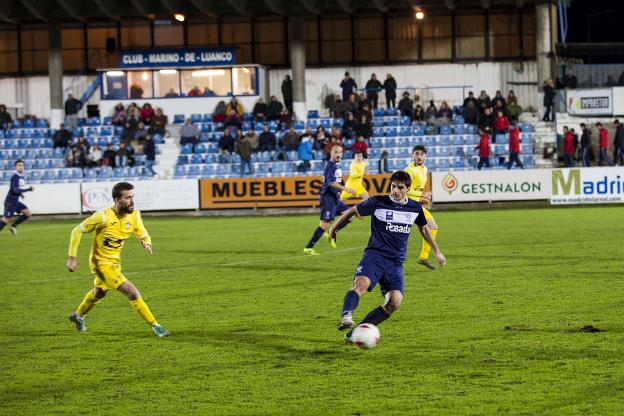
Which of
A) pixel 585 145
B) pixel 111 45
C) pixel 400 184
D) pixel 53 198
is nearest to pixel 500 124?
pixel 585 145

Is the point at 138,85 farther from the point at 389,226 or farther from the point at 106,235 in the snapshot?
the point at 389,226

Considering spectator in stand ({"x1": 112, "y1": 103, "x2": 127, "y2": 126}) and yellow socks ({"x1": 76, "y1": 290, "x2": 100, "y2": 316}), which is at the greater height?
spectator in stand ({"x1": 112, "y1": 103, "x2": 127, "y2": 126})

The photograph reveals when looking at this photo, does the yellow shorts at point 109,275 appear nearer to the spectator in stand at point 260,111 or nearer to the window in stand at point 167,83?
the spectator in stand at point 260,111

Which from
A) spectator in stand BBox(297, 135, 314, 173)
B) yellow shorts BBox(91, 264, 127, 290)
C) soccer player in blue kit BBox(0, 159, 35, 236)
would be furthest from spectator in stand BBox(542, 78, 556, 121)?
yellow shorts BBox(91, 264, 127, 290)

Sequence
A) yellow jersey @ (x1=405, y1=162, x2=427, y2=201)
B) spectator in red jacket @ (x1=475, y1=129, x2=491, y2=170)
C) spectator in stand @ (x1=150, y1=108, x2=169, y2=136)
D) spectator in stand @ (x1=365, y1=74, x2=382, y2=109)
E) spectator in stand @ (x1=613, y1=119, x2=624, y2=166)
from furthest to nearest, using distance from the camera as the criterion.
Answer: spectator in stand @ (x1=365, y1=74, x2=382, y2=109) → spectator in stand @ (x1=150, y1=108, x2=169, y2=136) → spectator in stand @ (x1=613, y1=119, x2=624, y2=166) → spectator in red jacket @ (x1=475, y1=129, x2=491, y2=170) → yellow jersey @ (x1=405, y1=162, x2=427, y2=201)

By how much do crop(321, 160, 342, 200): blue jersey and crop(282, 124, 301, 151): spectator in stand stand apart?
68.9 feet

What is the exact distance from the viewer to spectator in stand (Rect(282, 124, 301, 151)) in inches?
1674

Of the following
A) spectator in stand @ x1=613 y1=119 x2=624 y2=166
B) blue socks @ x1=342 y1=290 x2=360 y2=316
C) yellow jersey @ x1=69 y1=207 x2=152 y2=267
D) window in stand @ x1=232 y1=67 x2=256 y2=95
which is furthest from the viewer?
window in stand @ x1=232 y1=67 x2=256 y2=95

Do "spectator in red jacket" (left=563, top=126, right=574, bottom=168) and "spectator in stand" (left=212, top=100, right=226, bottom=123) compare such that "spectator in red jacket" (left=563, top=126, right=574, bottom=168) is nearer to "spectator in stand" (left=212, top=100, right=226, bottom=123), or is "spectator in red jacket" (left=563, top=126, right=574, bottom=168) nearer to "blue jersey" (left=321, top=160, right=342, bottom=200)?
"spectator in stand" (left=212, top=100, right=226, bottom=123)

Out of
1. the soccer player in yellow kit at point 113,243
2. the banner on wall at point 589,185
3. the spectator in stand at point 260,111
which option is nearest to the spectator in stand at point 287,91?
the spectator in stand at point 260,111

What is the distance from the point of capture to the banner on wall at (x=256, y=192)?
38.3 metres

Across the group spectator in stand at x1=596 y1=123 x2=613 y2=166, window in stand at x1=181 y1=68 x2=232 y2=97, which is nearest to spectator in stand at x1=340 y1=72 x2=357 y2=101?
window in stand at x1=181 y1=68 x2=232 y2=97

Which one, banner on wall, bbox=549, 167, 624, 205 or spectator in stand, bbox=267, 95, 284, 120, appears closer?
banner on wall, bbox=549, 167, 624, 205

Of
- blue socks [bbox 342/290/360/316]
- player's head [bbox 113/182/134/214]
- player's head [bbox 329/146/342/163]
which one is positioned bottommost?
→ blue socks [bbox 342/290/360/316]
